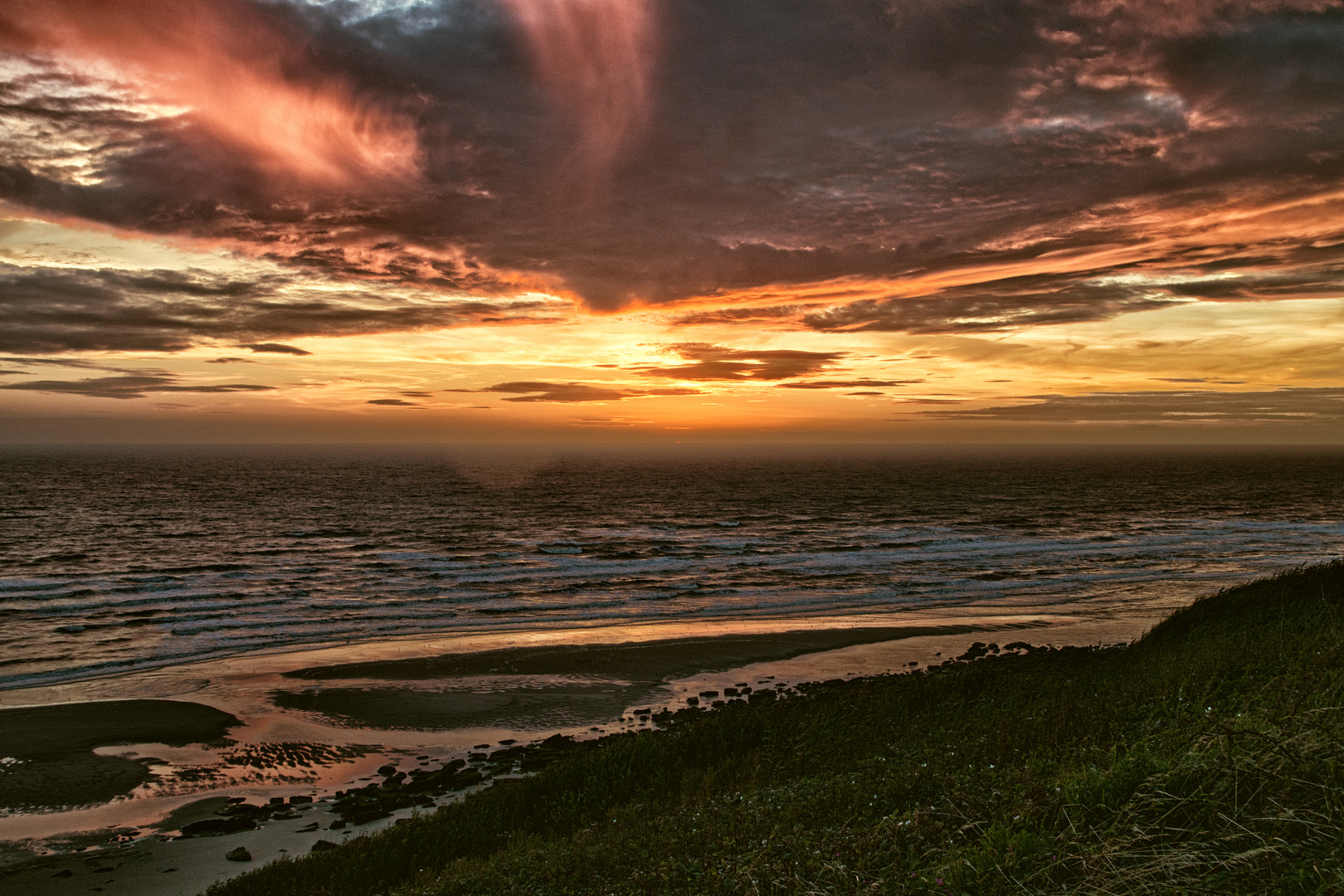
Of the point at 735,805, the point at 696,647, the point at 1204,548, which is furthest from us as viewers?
the point at 1204,548

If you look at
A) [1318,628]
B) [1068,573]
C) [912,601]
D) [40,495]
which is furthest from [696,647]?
[40,495]

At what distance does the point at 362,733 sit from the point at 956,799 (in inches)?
667

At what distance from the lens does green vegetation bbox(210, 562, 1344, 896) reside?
562cm

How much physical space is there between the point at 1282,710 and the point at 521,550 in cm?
4891

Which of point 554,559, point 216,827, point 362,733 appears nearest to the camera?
point 216,827

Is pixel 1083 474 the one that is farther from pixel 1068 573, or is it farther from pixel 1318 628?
pixel 1318 628

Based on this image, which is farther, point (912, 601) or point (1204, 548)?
point (1204, 548)

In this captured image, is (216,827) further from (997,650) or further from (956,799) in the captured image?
(997,650)

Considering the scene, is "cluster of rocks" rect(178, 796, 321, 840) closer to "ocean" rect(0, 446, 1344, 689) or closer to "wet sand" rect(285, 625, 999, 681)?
"wet sand" rect(285, 625, 999, 681)

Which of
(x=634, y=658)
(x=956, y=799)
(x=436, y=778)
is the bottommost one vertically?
(x=634, y=658)

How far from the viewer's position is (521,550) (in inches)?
2116

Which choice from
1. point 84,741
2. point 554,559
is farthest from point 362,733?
point 554,559

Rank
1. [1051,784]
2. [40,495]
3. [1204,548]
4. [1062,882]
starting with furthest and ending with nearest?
[40,495]
[1204,548]
[1051,784]
[1062,882]

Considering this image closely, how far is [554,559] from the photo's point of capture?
50.4 m
